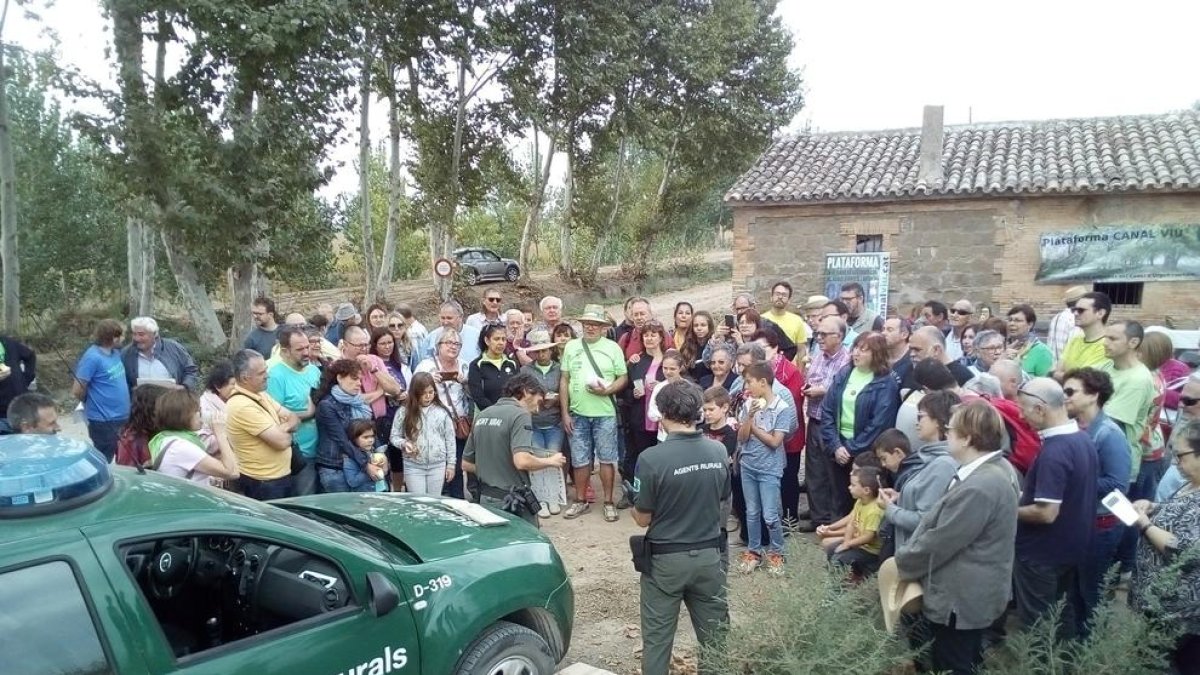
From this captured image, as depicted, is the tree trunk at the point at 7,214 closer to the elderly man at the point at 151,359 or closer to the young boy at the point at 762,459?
the elderly man at the point at 151,359

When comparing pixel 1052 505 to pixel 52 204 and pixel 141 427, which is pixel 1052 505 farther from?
pixel 52 204

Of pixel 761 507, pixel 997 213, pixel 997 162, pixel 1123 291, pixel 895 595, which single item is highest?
pixel 997 162

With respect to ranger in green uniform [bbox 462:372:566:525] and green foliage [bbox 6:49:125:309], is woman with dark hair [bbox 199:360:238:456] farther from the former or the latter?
green foliage [bbox 6:49:125:309]

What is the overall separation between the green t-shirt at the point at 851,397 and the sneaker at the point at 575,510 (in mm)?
2553

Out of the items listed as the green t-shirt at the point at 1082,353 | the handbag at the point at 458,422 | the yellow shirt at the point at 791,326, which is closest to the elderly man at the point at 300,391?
the handbag at the point at 458,422

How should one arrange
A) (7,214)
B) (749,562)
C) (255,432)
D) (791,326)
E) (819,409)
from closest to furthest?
1. (255,432)
2. (749,562)
3. (819,409)
4. (791,326)
5. (7,214)

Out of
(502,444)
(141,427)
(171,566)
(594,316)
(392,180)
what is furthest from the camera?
(392,180)

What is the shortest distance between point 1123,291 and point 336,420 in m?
14.4

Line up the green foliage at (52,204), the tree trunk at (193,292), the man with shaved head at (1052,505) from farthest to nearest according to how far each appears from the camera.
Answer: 1. the green foliage at (52,204)
2. the tree trunk at (193,292)
3. the man with shaved head at (1052,505)

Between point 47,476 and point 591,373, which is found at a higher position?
point 47,476

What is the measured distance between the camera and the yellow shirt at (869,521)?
174 inches

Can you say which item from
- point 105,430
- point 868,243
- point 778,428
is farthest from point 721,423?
point 868,243

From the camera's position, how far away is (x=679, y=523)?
11.9ft

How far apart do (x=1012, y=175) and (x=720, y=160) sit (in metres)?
12.4
